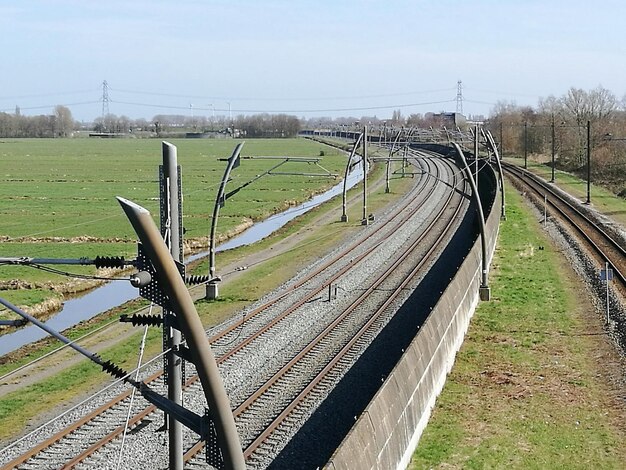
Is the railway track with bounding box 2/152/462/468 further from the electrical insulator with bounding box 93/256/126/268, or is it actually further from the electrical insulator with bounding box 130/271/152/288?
the electrical insulator with bounding box 130/271/152/288

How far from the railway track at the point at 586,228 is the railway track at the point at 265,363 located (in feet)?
29.8

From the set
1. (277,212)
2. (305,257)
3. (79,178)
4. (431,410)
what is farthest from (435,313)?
(79,178)

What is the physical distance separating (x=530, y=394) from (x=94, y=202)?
182 feet

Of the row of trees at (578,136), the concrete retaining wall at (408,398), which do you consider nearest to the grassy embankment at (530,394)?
the concrete retaining wall at (408,398)

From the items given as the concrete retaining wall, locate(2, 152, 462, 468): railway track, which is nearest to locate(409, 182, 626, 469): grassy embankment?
the concrete retaining wall

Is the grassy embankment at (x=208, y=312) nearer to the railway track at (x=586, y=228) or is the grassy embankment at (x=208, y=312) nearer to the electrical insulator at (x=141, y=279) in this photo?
the electrical insulator at (x=141, y=279)

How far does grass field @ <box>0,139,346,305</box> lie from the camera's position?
44.6 metres

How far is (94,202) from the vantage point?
68938 millimetres

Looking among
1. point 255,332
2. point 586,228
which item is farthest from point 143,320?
point 586,228

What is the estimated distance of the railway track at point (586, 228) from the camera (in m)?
36.6

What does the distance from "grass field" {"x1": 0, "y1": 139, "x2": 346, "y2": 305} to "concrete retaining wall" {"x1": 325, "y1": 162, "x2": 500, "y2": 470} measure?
18.3 metres

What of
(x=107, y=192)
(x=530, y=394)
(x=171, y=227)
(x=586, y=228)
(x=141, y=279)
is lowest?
(x=530, y=394)

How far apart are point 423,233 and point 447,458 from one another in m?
32.9

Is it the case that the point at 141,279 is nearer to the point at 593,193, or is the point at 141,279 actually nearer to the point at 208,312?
the point at 208,312
